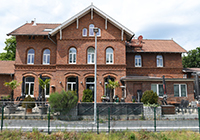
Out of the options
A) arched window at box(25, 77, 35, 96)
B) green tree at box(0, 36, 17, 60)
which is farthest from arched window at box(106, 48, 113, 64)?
green tree at box(0, 36, 17, 60)

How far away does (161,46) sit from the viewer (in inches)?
952

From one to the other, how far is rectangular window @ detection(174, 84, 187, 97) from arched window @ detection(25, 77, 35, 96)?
16.8m

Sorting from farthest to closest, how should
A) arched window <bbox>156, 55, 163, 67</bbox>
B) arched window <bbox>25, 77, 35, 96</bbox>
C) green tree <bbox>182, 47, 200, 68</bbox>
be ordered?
green tree <bbox>182, 47, 200, 68</bbox> → arched window <bbox>156, 55, 163, 67</bbox> → arched window <bbox>25, 77, 35, 96</bbox>

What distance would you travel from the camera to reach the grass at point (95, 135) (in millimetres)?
8133

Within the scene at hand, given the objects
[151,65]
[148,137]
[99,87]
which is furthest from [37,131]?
[151,65]

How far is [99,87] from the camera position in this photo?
2005 cm

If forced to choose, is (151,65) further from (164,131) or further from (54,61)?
(164,131)

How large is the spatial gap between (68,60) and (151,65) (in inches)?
423

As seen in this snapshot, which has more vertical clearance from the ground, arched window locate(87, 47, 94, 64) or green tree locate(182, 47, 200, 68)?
green tree locate(182, 47, 200, 68)

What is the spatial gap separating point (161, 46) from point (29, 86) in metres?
18.3

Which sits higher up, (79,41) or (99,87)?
(79,41)

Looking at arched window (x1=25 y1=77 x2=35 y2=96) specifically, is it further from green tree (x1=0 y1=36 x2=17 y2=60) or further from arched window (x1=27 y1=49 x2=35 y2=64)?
green tree (x1=0 y1=36 x2=17 y2=60)

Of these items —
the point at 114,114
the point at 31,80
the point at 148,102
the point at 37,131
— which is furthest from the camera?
the point at 31,80

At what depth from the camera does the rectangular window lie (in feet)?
62.0
